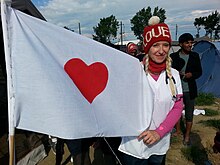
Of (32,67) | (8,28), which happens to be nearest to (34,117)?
(32,67)

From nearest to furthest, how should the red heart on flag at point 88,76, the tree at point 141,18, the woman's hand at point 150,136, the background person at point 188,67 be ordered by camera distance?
1. the red heart on flag at point 88,76
2. the woman's hand at point 150,136
3. the background person at point 188,67
4. the tree at point 141,18

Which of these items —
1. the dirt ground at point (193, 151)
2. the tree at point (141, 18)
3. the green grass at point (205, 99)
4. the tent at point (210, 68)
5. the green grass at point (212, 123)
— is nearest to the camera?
the dirt ground at point (193, 151)

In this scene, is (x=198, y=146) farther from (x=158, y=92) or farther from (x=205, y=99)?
(x=205, y=99)

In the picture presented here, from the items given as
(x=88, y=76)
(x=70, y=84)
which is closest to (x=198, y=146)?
(x=88, y=76)

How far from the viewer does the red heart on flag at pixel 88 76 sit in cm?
158

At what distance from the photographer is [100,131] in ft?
5.36

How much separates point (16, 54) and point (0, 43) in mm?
1574

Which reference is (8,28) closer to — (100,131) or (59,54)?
(59,54)

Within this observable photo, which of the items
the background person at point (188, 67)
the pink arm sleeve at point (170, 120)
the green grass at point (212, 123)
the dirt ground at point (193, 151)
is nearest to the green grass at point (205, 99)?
the green grass at point (212, 123)

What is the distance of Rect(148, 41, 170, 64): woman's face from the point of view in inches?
68.1

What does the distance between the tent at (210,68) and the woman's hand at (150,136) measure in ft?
21.6

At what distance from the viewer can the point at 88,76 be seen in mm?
1655

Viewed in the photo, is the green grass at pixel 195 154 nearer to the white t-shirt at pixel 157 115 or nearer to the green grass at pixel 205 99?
the white t-shirt at pixel 157 115

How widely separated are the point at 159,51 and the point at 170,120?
0.47 meters
